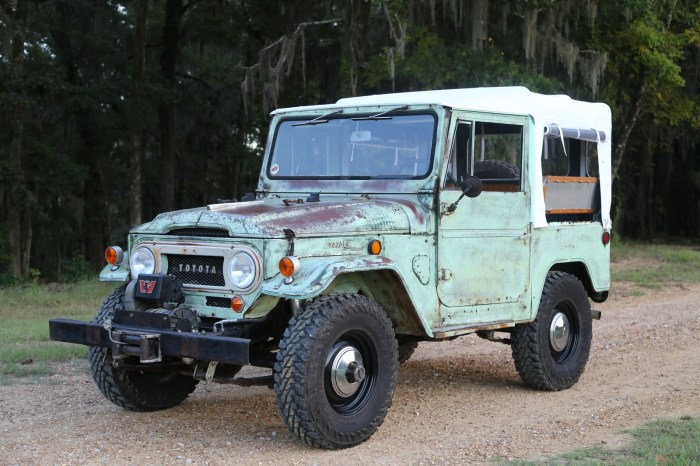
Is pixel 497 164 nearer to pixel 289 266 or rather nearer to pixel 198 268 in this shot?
pixel 289 266

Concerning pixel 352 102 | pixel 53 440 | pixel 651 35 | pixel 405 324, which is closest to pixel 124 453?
pixel 53 440

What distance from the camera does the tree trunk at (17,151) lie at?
20.8 meters

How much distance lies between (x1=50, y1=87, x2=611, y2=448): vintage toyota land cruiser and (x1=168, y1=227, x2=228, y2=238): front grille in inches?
0.6

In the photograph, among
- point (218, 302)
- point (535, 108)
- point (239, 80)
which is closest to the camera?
point (218, 302)

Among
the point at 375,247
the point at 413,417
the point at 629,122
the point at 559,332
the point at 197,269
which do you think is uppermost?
the point at 629,122

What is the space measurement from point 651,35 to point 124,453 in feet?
58.1

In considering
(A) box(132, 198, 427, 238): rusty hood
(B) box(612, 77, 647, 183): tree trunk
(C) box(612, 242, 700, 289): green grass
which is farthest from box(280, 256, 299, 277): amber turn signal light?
(B) box(612, 77, 647, 183): tree trunk

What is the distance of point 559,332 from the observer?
7.89 meters

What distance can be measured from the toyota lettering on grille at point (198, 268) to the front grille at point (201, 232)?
20 centimetres

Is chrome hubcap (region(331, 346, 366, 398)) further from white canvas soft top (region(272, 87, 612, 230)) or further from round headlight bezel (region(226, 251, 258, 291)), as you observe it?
white canvas soft top (region(272, 87, 612, 230))

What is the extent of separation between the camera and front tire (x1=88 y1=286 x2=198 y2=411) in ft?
21.2

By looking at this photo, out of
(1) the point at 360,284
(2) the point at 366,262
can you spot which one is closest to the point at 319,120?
(1) the point at 360,284

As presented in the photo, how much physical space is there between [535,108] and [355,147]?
1.65m

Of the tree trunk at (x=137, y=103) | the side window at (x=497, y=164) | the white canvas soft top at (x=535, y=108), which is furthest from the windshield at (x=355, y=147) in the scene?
the tree trunk at (x=137, y=103)
